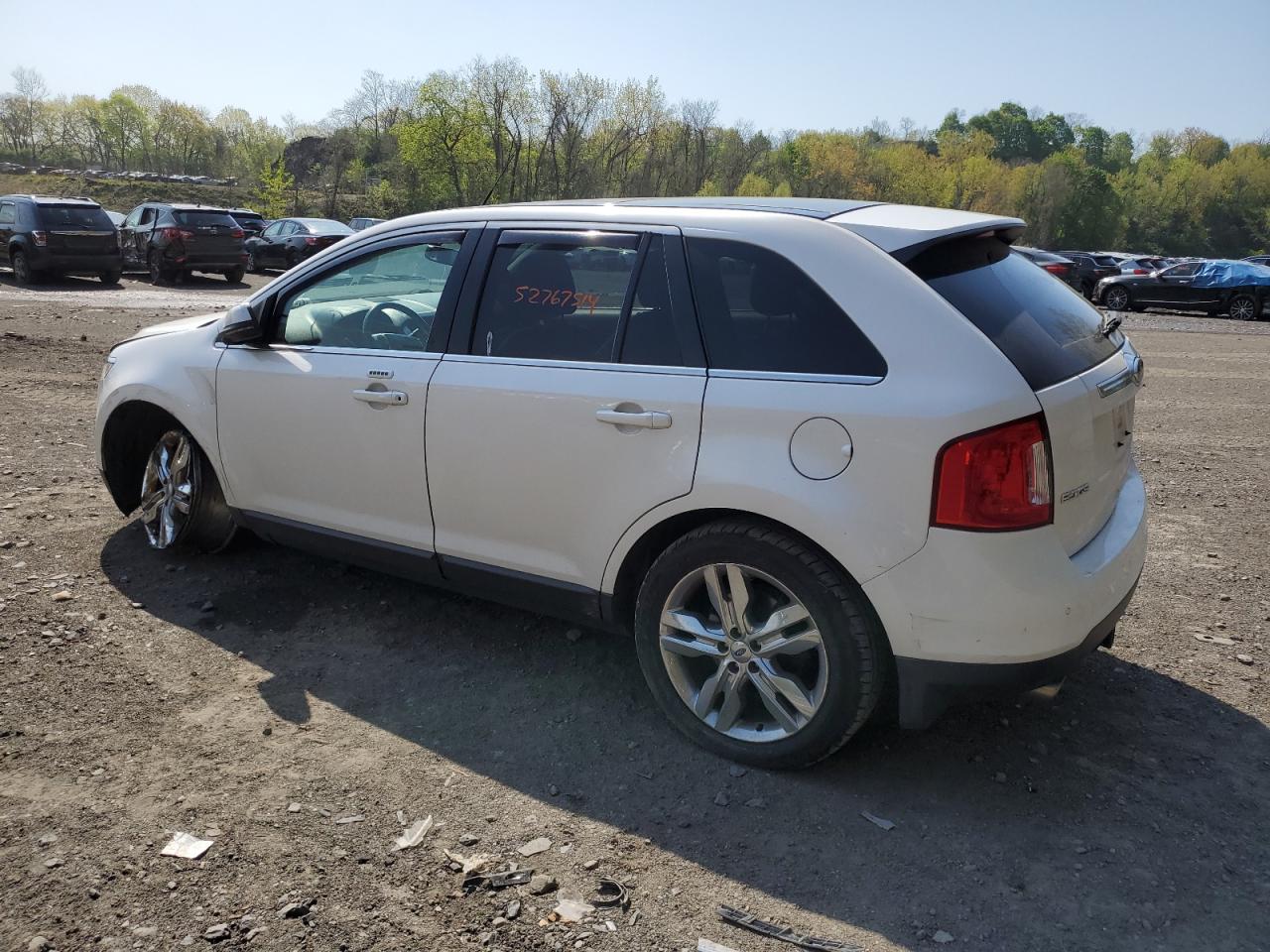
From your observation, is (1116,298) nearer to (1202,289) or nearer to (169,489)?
(1202,289)

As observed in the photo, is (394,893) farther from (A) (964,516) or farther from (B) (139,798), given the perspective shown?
(A) (964,516)

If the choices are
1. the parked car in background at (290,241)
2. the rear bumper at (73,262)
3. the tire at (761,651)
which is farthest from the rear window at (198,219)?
the tire at (761,651)

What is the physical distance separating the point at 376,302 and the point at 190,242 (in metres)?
20.2

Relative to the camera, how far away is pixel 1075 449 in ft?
9.68

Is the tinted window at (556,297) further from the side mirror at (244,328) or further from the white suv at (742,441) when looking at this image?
the side mirror at (244,328)

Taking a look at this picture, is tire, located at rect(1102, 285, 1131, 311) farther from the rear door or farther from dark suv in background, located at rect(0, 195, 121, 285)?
the rear door

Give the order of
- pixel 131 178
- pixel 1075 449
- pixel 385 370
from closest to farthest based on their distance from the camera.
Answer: pixel 1075 449 → pixel 385 370 → pixel 131 178

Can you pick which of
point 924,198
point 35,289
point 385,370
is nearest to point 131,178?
point 924,198

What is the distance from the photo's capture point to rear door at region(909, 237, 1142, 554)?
2.90m

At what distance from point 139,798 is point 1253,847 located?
131 inches

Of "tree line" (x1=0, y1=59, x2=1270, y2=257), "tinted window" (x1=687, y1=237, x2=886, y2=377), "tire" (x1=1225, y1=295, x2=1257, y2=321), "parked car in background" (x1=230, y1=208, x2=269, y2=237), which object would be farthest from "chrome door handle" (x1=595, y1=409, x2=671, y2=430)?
"tree line" (x1=0, y1=59, x2=1270, y2=257)

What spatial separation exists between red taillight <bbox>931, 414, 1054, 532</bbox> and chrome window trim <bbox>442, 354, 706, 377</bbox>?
86 cm

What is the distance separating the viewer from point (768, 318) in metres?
3.17

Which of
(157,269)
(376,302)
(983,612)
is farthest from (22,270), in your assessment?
(983,612)
